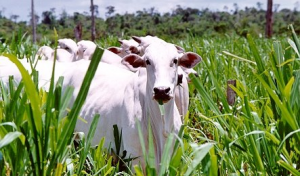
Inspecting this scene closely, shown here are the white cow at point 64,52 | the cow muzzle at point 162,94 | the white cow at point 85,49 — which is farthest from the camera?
the white cow at point 64,52

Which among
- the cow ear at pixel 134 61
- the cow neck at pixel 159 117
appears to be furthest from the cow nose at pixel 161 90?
the cow ear at pixel 134 61

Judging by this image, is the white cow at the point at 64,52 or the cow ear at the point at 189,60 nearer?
the cow ear at the point at 189,60

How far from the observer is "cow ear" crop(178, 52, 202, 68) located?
3.33m

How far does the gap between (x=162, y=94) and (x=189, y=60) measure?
0.65 metres

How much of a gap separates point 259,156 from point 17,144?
0.69 m

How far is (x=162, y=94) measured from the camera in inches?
109

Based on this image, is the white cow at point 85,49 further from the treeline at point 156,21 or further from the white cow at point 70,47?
the treeline at point 156,21

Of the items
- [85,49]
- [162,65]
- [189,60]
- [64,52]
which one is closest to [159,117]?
[162,65]

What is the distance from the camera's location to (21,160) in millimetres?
1556

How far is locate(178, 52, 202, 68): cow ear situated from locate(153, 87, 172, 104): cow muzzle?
575 millimetres

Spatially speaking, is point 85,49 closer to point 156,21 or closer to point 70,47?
point 70,47

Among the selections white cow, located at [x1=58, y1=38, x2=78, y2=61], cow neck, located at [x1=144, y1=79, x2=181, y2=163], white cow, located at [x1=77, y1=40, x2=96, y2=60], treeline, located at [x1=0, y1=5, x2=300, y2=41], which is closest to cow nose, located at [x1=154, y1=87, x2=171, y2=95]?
cow neck, located at [x1=144, y1=79, x2=181, y2=163]

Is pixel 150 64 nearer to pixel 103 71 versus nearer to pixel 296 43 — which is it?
pixel 103 71

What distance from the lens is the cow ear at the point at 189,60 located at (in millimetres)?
3334
